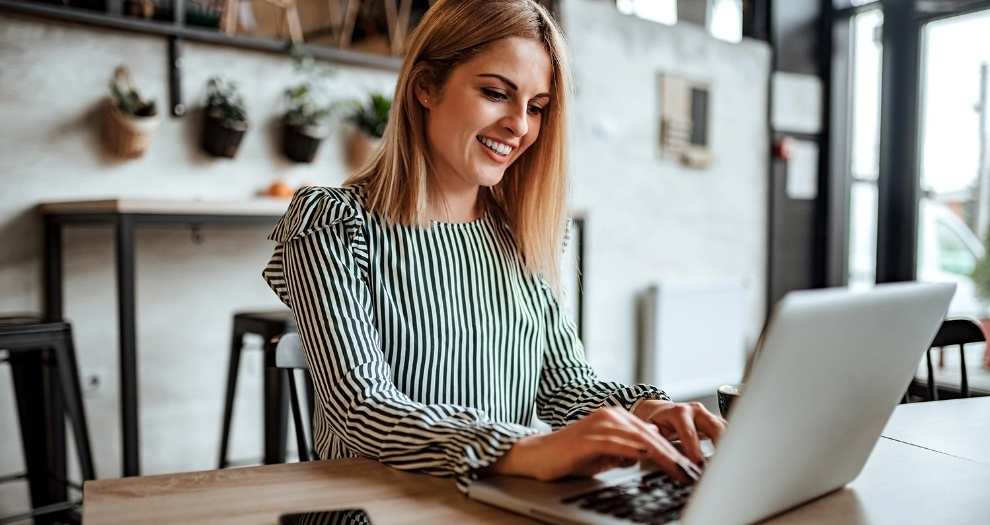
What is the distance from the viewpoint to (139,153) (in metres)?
2.59

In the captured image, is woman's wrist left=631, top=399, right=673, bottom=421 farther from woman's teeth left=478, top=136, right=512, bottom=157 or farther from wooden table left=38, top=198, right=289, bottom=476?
wooden table left=38, top=198, right=289, bottom=476

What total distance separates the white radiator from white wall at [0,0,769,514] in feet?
0.65

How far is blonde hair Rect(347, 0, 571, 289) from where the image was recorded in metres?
1.11

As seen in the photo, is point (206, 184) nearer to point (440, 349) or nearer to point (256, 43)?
point (256, 43)

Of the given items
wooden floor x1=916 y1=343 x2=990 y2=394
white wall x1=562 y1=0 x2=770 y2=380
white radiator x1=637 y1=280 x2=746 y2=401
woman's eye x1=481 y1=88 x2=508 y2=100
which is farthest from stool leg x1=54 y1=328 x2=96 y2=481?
wooden floor x1=916 y1=343 x2=990 y2=394

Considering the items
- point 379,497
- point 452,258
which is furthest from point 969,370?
point 379,497

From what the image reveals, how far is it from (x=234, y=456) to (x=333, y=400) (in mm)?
2160

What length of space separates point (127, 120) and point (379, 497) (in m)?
2.12

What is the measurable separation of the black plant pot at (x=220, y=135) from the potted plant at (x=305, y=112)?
0.20 m

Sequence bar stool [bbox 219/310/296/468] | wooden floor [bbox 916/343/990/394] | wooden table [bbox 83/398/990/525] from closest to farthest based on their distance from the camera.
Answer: wooden table [bbox 83/398/990/525], bar stool [bbox 219/310/296/468], wooden floor [bbox 916/343/990/394]

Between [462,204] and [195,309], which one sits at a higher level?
[462,204]

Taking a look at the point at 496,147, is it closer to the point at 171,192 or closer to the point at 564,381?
the point at 564,381

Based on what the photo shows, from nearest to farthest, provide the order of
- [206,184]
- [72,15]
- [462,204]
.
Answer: [462,204] → [72,15] → [206,184]

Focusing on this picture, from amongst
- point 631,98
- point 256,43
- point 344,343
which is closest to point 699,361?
point 631,98
